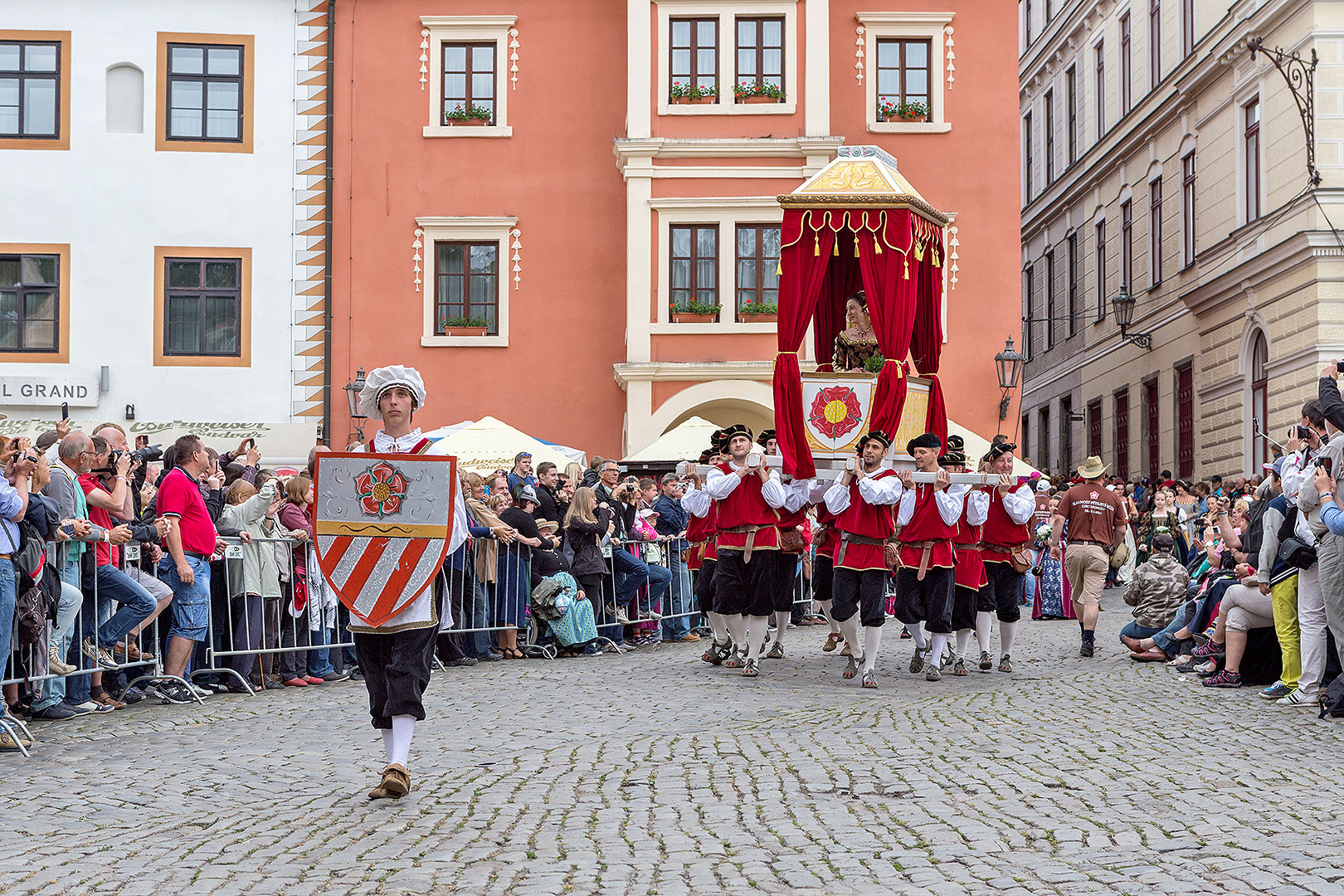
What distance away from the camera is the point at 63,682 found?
Answer: 11.2 m

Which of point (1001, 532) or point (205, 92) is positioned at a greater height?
point (205, 92)

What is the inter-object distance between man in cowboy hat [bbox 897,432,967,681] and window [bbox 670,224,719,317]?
49.5 ft

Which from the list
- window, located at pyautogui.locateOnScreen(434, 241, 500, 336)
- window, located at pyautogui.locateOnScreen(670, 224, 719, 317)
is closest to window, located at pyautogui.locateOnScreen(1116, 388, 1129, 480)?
window, located at pyautogui.locateOnScreen(670, 224, 719, 317)

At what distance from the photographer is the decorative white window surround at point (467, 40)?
28609 millimetres

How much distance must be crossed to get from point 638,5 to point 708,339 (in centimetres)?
574

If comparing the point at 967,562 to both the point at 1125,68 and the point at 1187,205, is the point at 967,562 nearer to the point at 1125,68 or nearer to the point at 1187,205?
the point at 1187,205

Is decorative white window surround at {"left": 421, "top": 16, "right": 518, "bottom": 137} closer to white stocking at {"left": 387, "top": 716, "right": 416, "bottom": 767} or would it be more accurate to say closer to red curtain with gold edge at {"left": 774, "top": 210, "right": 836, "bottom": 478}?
red curtain with gold edge at {"left": 774, "top": 210, "right": 836, "bottom": 478}

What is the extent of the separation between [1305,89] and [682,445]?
11780 mm

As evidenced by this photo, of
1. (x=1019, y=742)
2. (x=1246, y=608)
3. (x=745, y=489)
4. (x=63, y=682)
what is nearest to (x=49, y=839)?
(x=63, y=682)

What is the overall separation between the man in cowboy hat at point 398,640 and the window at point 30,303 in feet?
70.3

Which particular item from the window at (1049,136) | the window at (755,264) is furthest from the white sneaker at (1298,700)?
the window at (1049,136)

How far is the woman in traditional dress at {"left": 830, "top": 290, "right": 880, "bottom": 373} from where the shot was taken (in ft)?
50.4

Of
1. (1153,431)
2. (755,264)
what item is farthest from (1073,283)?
(755,264)

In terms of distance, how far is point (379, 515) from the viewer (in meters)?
8.20
